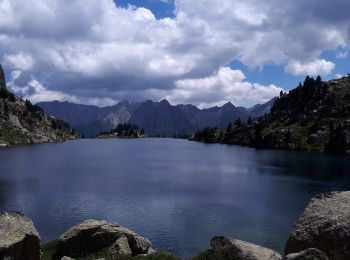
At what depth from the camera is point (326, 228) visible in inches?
1212

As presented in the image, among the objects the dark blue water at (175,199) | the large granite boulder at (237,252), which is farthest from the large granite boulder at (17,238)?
the dark blue water at (175,199)

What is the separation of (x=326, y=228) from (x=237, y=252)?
6.35 meters

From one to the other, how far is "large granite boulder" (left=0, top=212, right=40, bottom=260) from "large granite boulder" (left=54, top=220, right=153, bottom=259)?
10138 mm

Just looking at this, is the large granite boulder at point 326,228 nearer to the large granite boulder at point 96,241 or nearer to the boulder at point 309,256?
the boulder at point 309,256

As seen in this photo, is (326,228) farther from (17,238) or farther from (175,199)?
(175,199)

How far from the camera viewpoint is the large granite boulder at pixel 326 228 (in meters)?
29.8

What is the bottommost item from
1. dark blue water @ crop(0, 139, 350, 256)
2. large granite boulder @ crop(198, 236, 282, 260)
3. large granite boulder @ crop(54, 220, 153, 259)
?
dark blue water @ crop(0, 139, 350, 256)

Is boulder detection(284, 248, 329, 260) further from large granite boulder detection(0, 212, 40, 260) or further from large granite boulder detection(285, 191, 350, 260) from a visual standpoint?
large granite boulder detection(0, 212, 40, 260)

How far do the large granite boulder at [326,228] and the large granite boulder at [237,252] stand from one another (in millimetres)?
2220

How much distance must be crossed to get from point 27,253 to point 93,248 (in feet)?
38.7

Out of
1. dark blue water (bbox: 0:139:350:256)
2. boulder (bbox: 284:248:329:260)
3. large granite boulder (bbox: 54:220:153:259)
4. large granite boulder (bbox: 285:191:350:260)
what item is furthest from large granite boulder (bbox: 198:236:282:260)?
dark blue water (bbox: 0:139:350:256)

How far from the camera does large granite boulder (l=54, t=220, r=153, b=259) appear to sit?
4147cm

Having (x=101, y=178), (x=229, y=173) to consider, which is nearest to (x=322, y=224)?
(x=101, y=178)

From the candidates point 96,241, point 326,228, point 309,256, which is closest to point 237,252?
point 326,228
